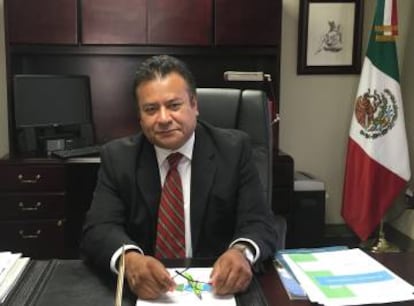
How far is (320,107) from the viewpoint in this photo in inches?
141

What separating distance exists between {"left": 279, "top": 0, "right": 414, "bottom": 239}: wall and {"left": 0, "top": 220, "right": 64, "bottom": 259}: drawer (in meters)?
1.63

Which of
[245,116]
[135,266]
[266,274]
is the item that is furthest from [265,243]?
[245,116]

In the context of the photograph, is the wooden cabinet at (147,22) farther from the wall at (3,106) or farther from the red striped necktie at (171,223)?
the red striped necktie at (171,223)

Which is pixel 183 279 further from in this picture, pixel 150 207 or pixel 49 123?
pixel 49 123

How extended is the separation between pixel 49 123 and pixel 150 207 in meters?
1.84

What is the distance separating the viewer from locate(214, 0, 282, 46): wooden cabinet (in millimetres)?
3084

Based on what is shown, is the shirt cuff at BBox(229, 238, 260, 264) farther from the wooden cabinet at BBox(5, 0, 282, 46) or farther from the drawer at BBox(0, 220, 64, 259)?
the wooden cabinet at BBox(5, 0, 282, 46)

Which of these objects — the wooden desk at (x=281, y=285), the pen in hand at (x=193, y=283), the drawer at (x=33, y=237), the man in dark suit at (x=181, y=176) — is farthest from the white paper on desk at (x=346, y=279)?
the drawer at (x=33, y=237)

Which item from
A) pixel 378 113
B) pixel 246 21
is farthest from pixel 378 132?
pixel 246 21

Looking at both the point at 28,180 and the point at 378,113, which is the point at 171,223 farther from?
the point at 378,113

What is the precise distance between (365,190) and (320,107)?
691 millimetres

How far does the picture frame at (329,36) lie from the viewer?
3426mm

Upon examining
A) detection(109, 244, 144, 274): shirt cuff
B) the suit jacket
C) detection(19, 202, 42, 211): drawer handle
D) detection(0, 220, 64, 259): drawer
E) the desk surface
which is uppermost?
the suit jacket

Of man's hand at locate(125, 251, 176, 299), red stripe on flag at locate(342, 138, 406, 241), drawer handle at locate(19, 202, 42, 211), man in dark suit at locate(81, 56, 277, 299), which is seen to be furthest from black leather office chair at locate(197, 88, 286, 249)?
red stripe on flag at locate(342, 138, 406, 241)
